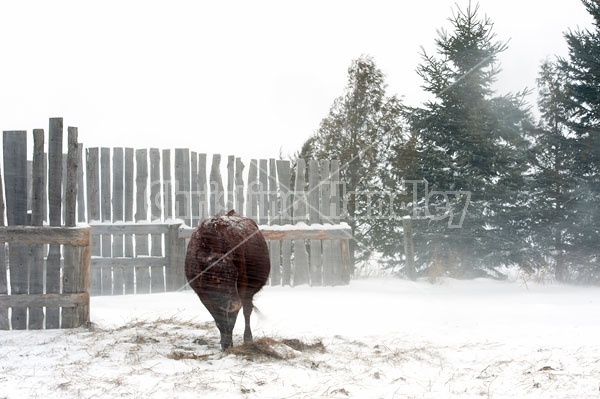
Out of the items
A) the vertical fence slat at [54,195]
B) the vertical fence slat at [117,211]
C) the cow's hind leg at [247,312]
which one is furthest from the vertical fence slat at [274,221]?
the cow's hind leg at [247,312]

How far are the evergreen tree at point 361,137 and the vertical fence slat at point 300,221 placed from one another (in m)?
3.24

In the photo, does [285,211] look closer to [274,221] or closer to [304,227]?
[274,221]

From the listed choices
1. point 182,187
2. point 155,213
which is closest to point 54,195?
point 155,213

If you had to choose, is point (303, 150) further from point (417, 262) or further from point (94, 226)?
point (94, 226)

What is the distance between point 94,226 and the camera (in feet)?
31.5

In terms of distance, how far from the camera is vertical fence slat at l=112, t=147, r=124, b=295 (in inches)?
381

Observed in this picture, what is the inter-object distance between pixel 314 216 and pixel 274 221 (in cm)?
85

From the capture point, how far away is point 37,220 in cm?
662

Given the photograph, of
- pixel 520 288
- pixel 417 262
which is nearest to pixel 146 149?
pixel 417 262

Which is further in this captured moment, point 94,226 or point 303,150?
point 303,150

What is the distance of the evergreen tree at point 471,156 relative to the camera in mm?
12391

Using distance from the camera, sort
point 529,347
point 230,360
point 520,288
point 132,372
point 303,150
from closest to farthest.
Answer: point 132,372 → point 230,360 → point 529,347 → point 520,288 → point 303,150

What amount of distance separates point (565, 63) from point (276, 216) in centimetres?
855

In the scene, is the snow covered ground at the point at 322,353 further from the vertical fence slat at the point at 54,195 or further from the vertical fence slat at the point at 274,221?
the vertical fence slat at the point at 274,221
